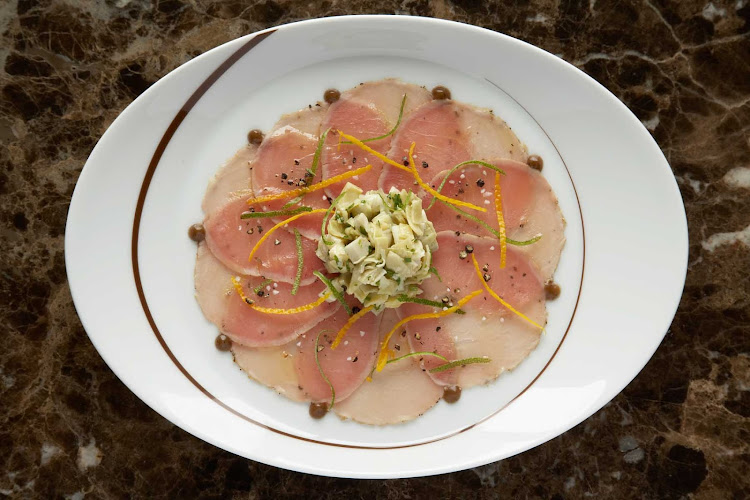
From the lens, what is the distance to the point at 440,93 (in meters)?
2.34

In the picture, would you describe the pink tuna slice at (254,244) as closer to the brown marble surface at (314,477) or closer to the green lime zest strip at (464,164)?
the green lime zest strip at (464,164)

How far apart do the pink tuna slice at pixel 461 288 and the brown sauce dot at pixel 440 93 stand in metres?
0.62

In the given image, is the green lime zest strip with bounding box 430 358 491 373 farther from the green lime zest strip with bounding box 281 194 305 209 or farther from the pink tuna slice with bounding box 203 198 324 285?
the green lime zest strip with bounding box 281 194 305 209

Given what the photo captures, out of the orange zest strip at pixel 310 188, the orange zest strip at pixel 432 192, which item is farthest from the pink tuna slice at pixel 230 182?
the orange zest strip at pixel 432 192

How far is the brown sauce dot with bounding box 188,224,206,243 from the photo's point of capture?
232 cm

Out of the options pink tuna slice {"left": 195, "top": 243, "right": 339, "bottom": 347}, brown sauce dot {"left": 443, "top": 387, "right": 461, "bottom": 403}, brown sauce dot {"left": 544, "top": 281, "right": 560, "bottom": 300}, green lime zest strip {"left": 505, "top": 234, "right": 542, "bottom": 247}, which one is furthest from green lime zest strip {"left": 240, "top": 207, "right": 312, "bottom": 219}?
brown sauce dot {"left": 544, "top": 281, "right": 560, "bottom": 300}

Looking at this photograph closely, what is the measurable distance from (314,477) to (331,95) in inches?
71.1

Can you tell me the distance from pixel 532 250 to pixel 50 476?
2525 mm

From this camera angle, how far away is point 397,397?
7.65 feet

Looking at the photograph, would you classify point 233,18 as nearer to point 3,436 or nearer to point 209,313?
point 209,313

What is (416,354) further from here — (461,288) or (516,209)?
(516,209)

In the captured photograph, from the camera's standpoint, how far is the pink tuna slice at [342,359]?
2316mm

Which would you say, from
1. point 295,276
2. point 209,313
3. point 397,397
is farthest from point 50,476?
point 397,397

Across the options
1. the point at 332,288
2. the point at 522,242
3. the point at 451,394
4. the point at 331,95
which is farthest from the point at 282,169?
the point at 451,394
